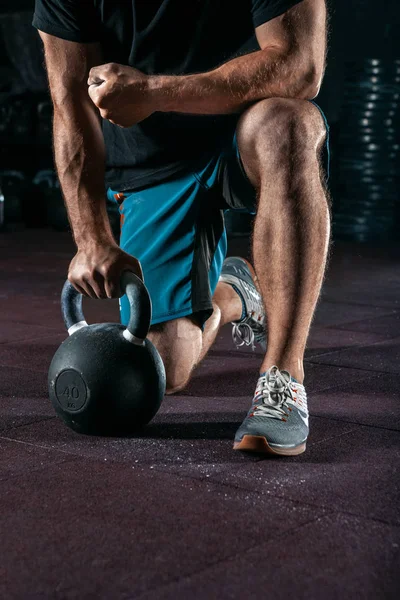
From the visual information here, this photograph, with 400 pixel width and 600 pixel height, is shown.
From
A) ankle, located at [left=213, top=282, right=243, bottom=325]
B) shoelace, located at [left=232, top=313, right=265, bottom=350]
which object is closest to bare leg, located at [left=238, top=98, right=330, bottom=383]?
ankle, located at [left=213, top=282, right=243, bottom=325]

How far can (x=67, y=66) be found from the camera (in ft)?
6.26

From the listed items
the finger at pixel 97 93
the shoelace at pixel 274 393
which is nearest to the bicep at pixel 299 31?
the finger at pixel 97 93

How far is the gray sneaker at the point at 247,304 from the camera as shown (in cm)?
243

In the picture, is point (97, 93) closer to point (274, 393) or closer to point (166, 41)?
point (166, 41)

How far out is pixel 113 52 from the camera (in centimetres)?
203

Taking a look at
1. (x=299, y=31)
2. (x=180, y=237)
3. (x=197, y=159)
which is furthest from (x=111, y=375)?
(x=299, y=31)

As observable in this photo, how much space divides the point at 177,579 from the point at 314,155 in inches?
36.6

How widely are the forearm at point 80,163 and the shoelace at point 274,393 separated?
479 millimetres

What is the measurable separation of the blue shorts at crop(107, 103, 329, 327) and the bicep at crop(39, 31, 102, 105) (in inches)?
12.0

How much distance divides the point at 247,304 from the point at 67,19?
0.89m

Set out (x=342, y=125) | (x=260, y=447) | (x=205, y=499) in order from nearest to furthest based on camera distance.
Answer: (x=205, y=499)
(x=260, y=447)
(x=342, y=125)

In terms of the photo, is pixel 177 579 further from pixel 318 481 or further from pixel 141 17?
pixel 141 17

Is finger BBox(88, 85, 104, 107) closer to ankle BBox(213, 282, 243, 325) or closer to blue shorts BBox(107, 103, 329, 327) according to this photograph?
blue shorts BBox(107, 103, 329, 327)

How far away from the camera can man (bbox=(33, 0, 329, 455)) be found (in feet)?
5.62
